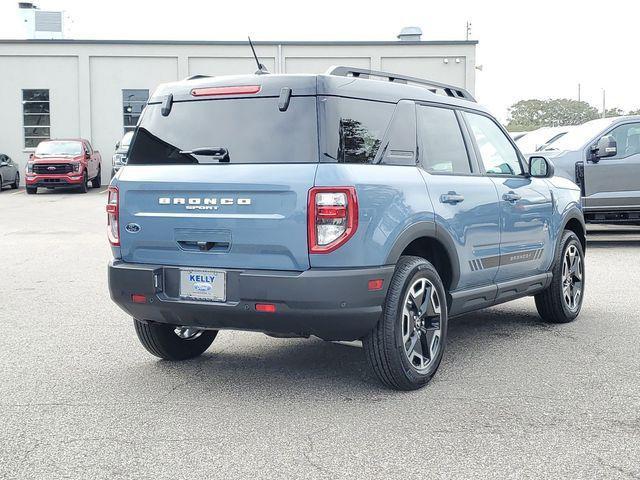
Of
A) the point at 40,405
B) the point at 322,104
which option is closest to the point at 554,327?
the point at 322,104

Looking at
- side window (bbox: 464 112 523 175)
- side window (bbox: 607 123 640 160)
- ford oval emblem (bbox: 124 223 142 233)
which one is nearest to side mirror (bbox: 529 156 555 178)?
side window (bbox: 464 112 523 175)

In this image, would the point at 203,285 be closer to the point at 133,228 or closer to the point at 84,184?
the point at 133,228

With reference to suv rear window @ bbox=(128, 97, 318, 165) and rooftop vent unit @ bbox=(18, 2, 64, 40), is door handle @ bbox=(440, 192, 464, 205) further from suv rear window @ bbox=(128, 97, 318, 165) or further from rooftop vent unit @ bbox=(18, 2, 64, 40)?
rooftop vent unit @ bbox=(18, 2, 64, 40)

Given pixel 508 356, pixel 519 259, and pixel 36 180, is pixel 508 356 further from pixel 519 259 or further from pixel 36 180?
pixel 36 180

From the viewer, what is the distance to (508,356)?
662 cm

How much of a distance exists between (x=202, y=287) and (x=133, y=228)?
0.65 metres

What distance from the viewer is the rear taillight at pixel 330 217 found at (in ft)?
16.7

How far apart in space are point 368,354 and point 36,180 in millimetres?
26081

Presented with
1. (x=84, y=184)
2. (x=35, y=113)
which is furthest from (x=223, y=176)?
(x=35, y=113)

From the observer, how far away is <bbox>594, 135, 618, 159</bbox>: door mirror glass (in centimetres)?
1373

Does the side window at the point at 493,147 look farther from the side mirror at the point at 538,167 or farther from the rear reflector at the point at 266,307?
the rear reflector at the point at 266,307

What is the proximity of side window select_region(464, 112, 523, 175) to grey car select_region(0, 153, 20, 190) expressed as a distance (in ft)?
89.0

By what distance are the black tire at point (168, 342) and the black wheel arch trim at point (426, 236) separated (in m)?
1.83

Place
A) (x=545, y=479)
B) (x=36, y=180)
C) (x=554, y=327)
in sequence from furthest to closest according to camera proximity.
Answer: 1. (x=36, y=180)
2. (x=554, y=327)
3. (x=545, y=479)
